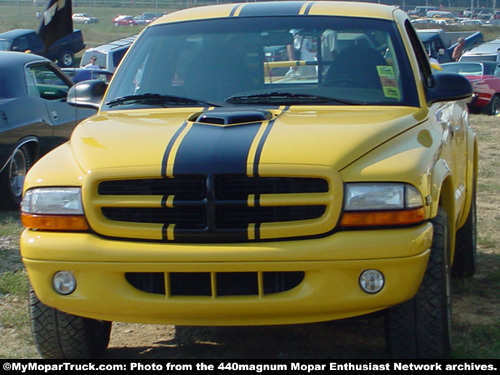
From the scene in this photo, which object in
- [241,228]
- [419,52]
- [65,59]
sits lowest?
[65,59]

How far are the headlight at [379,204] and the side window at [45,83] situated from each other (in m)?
5.96

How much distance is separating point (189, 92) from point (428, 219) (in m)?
1.61

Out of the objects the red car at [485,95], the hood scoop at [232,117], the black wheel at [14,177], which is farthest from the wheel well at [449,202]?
the red car at [485,95]

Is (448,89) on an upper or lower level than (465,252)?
upper

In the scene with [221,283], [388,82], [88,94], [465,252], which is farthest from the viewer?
[465,252]

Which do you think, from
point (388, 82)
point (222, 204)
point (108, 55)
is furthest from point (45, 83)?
point (108, 55)

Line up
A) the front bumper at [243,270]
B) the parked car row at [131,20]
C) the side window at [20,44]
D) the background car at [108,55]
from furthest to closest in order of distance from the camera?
the parked car row at [131,20], the background car at [108,55], the side window at [20,44], the front bumper at [243,270]

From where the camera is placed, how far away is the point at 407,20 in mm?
5371

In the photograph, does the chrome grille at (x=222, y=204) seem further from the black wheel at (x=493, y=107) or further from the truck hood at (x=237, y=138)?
the black wheel at (x=493, y=107)

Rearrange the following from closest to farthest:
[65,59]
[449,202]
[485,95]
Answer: [449,202] < [485,95] < [65,59]

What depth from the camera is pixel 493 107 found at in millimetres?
19609

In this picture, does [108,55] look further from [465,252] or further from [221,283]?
[221,283]

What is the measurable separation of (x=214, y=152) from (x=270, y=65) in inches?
52.0

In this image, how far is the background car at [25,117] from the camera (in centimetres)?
→ 838
